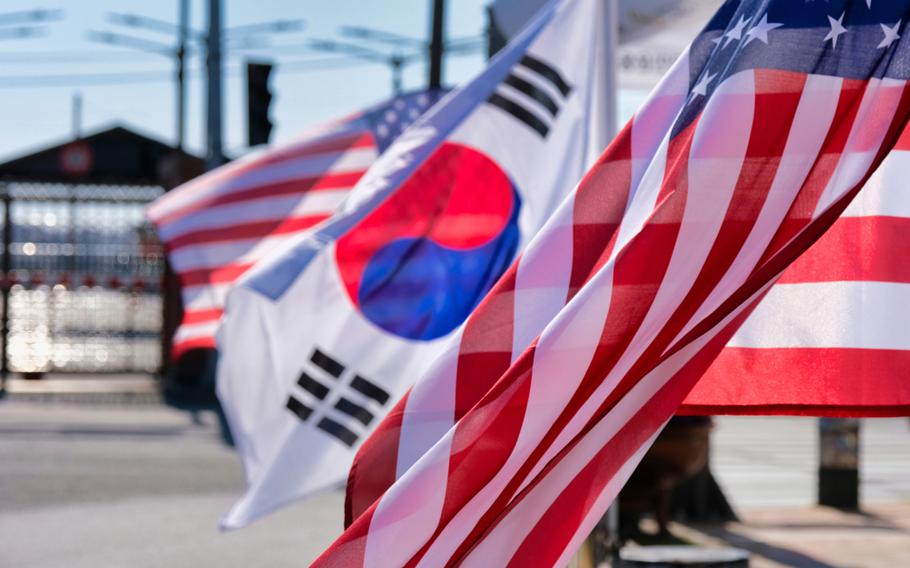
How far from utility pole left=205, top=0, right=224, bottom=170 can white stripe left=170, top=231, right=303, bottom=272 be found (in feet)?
34.4

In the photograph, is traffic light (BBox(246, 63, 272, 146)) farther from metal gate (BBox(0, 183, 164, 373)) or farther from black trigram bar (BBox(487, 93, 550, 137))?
black trigram bar (BBox(487, 93, 550, 137))

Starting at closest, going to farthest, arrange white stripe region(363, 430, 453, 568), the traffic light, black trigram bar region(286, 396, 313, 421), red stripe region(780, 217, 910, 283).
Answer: white stripe region(363, 430, 453, 568)
red stripe region(780, 217, 910, 283)
black trigram bar region(286, 396, 313, 421)
the traffic light

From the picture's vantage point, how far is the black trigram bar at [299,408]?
5691mm

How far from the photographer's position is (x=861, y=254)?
11.9 feet

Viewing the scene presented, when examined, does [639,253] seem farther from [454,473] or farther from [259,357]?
[259,357]

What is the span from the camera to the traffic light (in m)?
16.9

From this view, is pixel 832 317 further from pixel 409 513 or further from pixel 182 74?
pixel 182 74

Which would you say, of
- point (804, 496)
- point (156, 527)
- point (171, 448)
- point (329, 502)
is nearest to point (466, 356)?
point (156, 527)

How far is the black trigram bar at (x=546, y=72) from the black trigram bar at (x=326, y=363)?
1429 mm

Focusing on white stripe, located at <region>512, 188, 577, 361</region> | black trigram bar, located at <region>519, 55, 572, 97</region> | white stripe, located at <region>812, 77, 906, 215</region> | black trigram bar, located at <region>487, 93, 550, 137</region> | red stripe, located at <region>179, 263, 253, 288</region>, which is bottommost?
red stripe, located at <region>179, 263, 253, 288</region>

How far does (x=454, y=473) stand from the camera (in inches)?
105

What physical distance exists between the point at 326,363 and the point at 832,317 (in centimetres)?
271

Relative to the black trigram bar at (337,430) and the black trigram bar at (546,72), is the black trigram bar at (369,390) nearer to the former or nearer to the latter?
the black trigram bar at (337,430)

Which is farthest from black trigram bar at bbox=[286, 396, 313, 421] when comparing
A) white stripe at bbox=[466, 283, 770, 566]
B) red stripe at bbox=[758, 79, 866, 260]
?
red stripe at bbox=[758, 79, 866, 260]
